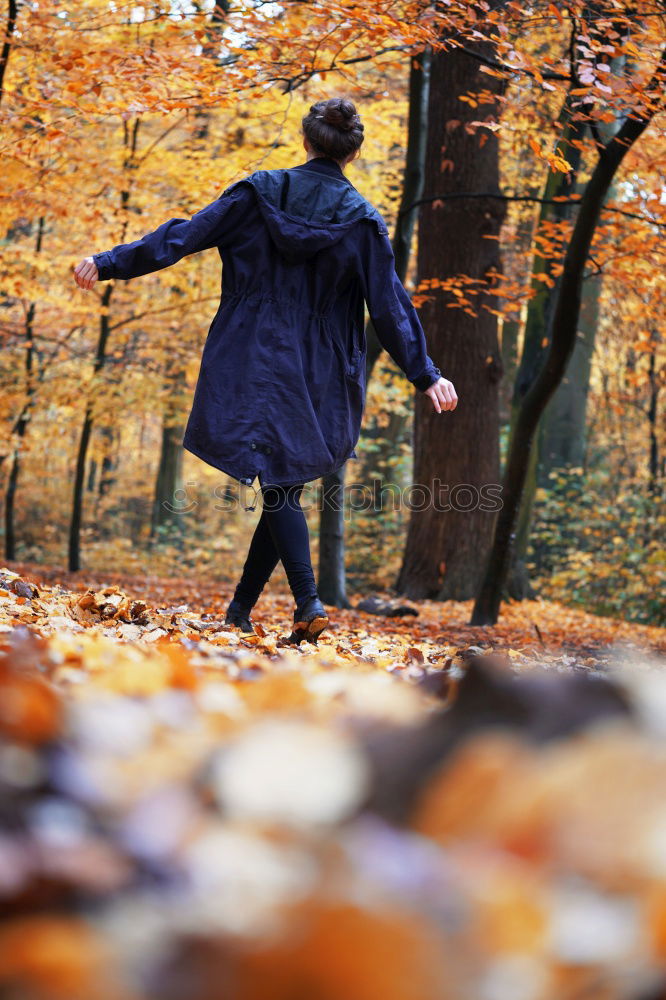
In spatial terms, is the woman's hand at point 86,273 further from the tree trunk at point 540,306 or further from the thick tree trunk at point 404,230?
the thick tree trunk at point 404,230

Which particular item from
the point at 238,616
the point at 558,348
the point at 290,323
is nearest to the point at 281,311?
the point at 290,323

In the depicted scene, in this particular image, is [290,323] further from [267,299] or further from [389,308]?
[389,308]

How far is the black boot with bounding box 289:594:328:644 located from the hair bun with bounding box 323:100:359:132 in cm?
198

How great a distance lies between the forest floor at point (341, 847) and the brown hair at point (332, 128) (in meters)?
3.17

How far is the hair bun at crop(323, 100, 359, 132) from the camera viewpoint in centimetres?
388

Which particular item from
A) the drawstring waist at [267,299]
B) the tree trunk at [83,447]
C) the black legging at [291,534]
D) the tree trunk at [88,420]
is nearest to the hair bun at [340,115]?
the drawstring waist at [267,299]

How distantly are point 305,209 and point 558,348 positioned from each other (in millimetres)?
2616

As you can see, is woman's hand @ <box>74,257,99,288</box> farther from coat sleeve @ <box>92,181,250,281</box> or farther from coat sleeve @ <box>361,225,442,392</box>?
coat sleeve @ <box>361,225,442,392</box>

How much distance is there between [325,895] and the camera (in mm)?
745

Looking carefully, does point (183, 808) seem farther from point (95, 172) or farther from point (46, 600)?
point (95, 172)

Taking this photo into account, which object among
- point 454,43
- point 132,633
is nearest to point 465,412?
point 454,43

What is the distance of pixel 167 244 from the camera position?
11.9 feet

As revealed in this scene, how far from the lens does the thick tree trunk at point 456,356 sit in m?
8.39

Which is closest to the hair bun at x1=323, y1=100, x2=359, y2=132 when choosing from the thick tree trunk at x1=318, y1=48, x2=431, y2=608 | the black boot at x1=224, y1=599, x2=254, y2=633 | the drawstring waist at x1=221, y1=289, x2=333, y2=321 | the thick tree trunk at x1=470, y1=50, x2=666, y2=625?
the drawstring waist at x1=221, y1=289, x2=333, y2=321
